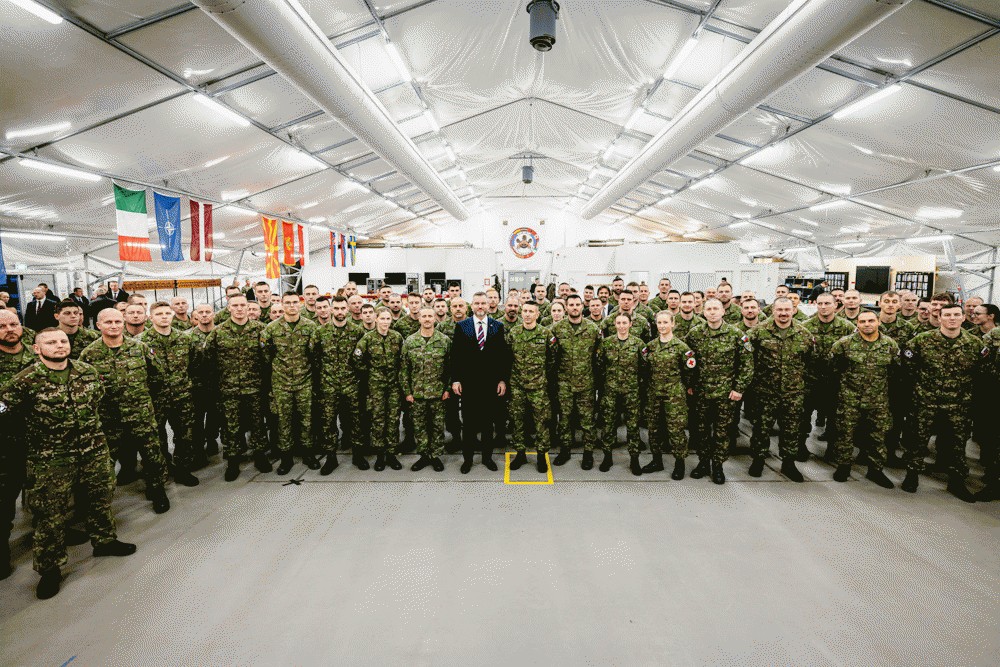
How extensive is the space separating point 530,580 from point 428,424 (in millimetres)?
2094

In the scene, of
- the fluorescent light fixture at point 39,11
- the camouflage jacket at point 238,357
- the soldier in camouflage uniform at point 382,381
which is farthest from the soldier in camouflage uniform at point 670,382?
the fluorescent light fixture at point 39,11

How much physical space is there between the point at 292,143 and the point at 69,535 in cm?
657

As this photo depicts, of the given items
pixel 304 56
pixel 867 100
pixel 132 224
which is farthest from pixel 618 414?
pixel 132 224

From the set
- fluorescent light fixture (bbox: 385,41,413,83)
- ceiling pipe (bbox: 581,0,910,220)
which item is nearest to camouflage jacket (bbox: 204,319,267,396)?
fluorescent light fixture (bbox: 385,41,413,83)

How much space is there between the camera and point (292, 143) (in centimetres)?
753

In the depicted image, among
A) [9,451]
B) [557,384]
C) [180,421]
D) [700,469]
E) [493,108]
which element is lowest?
[700,469]

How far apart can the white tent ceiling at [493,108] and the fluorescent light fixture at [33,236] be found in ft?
0.61

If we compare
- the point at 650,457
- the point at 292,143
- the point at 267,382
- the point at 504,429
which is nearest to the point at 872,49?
the point at 650,457

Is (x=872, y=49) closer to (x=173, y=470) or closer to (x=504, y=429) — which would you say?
(x=504, y=429)

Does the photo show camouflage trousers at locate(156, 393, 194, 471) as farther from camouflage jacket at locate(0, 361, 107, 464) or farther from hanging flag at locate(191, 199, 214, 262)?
hanging flag at locate(191, 199, 214, 262)

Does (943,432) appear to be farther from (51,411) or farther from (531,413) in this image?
(51,411)

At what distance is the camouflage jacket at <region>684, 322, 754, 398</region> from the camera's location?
418 centimetres

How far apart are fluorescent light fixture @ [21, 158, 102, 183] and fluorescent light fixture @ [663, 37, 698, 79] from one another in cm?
889

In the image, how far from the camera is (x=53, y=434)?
284cm
